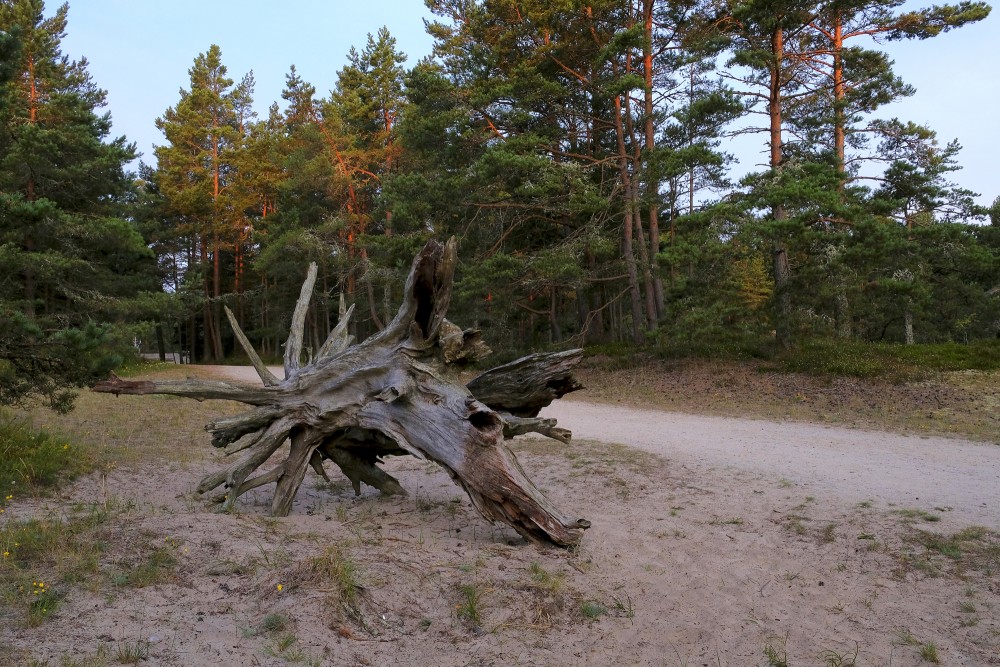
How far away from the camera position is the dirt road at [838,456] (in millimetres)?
6395

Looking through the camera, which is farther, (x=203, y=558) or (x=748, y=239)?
(x=748, y=239)

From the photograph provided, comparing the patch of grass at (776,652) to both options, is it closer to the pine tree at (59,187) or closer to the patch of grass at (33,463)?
the patch of grass at (33,463)

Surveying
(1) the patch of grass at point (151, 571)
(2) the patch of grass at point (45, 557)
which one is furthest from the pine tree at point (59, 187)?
(1) the patch of grass at point (151, 571)

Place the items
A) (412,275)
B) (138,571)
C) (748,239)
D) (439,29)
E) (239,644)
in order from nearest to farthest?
(239,644)
(138,571)
(412,275)
(748,239)
(439,29)

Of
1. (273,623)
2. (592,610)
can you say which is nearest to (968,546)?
(592,610)

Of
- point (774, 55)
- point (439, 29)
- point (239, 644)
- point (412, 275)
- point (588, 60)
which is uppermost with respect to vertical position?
point (439, 29)

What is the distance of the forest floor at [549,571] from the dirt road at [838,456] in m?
0.06

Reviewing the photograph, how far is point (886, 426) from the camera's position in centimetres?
1110

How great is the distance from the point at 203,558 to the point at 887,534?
16.7 feet

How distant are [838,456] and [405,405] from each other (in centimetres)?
604

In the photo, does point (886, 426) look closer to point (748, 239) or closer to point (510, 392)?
point (748, 239)

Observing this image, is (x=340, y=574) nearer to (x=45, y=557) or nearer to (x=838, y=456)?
(x=45, y=557)

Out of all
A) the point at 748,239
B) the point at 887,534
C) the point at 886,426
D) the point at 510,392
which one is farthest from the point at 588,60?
the point at 887,534

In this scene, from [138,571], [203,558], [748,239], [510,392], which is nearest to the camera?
[138,571]
